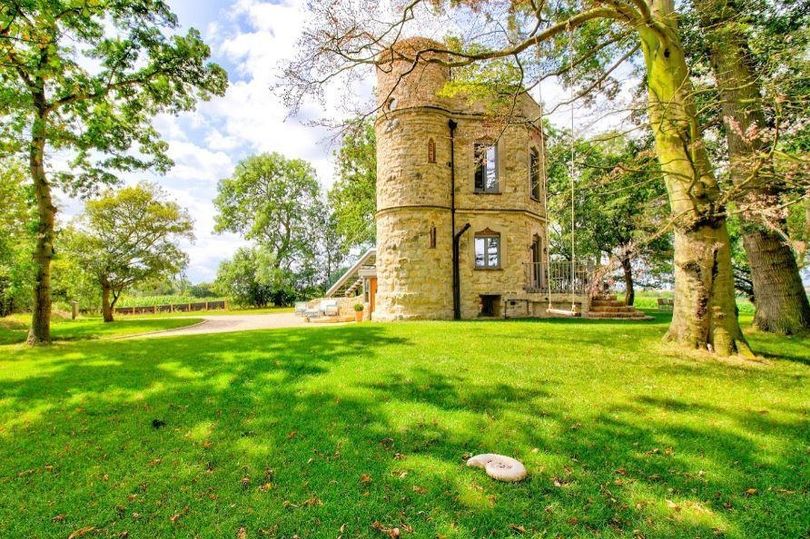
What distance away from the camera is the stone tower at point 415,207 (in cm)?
1459

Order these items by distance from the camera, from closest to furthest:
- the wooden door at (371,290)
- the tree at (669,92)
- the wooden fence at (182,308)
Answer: the tree at (669,92) → the wooden door at (371,290) → the wooden fence at (182,308)

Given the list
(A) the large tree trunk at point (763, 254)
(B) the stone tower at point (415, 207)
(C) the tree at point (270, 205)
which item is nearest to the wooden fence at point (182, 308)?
(C) the tree at point (270, 205)

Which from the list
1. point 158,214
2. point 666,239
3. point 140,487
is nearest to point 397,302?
point 140,487

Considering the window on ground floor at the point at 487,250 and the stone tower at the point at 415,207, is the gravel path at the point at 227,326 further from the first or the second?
the window on ground floor at the point at 487,250

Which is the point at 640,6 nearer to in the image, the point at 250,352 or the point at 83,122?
the point at 250,352

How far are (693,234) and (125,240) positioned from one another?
26183 mm

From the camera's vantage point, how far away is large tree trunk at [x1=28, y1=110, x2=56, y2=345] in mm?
11156

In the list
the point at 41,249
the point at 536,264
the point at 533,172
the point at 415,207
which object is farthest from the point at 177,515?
the point at 533,172

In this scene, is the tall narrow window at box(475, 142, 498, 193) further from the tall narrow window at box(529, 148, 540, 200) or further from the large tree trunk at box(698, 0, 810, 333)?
the large tree trunk at box(698, 0, 810, 333)

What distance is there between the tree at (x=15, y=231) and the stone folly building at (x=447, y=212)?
10643 mm

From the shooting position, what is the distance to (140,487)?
3518mm

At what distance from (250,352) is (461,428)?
532cm

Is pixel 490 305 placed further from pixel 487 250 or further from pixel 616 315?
pixel 616 315

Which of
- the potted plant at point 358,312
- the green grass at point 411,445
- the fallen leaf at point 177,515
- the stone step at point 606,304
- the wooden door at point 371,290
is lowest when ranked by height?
the fallen leaf at point 177,515
